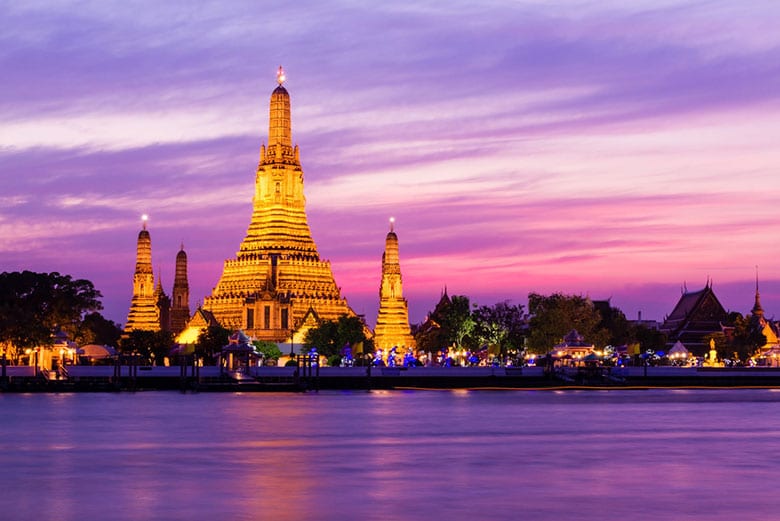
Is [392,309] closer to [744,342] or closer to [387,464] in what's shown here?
[744,342]

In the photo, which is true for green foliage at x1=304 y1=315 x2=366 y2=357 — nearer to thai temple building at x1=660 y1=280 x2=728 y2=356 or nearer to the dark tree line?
the dark tree line

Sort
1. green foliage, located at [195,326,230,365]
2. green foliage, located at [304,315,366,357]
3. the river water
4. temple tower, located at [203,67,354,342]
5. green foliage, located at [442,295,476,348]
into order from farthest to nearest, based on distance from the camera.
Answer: temple tower, located at [203,67,354,342], green foliage, located at [442,295,476,348], green foliage, located at [304,315,366,357], green foliage, located at [195,326,230,365], the river water

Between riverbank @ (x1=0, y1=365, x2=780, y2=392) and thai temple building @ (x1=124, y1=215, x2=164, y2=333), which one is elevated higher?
thai temple building @ (x1=124, y1=215, x2=164, y2=333)

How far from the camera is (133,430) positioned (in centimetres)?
4716

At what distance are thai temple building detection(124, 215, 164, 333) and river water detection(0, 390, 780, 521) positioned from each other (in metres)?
83.9

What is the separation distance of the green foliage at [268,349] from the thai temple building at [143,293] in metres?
13.4

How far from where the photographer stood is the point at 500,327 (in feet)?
459

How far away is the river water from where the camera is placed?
2564 cm

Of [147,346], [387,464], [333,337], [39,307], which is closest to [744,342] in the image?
[333,337]

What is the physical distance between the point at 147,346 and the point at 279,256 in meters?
22.0

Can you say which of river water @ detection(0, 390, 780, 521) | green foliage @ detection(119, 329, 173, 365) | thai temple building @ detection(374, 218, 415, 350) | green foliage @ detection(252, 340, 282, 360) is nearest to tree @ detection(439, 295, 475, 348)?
thai temple building @ detection(374, 218, 415, 350)

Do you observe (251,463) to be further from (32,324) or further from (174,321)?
(174,321)

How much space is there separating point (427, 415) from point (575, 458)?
21.5 metres

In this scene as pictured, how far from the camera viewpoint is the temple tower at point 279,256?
148m
